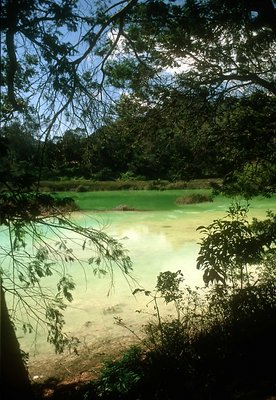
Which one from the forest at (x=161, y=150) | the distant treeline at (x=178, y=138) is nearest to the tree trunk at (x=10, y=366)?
the forest at (x=161, y=150)

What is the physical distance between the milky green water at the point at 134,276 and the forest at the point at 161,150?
2.50ft

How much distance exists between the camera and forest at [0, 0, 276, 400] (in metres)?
3.38

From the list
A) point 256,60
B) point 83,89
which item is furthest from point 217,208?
point 83,89

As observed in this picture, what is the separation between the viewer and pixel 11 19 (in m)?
2.93

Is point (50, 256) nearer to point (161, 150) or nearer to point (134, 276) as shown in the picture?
point (161, 150)

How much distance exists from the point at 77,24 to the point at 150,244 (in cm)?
1095

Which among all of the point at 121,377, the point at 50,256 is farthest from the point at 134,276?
the point at 50,256

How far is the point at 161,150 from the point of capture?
4.87 metres

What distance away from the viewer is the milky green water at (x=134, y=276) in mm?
6902

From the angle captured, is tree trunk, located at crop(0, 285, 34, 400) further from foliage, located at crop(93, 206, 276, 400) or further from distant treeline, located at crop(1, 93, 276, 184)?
distant treeline, located at crop(1, 93, 276, 184)

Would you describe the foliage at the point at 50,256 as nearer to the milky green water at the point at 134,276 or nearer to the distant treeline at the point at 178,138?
the milky green water at the point at 134,276

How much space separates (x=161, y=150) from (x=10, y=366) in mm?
3199

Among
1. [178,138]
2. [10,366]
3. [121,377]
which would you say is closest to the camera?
[10,366]

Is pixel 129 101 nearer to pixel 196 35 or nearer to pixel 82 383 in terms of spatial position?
pixel 196 35
